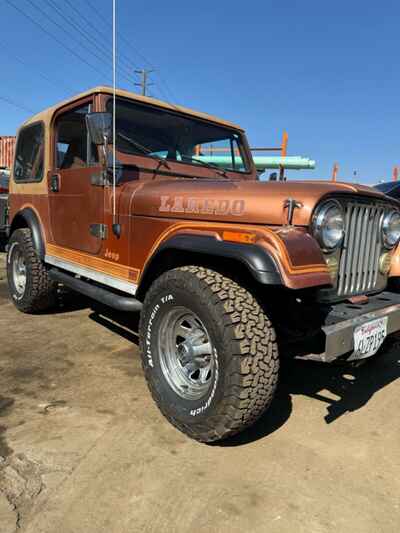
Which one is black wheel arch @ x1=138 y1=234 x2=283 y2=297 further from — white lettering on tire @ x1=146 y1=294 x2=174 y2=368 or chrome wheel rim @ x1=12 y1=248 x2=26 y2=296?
chrome wheel rim @ x1=12 y1=248 x2=26 y2=296

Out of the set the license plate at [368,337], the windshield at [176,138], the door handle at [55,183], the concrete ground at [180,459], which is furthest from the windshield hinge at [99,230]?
the license plate at [368,337]

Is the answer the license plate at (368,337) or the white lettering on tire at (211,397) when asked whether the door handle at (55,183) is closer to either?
the white lettering on tire at (211,397)

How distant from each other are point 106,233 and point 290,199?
1.59m

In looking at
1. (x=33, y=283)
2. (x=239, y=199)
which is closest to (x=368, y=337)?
(x=239, y=199)

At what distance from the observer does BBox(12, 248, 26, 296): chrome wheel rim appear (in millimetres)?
4627

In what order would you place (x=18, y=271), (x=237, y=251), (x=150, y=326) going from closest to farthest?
(x=237, y=251)
(x=150, y=326)
(x=18, y=271)

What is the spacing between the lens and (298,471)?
2.05 metres

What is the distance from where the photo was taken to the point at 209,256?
2332 millimetres

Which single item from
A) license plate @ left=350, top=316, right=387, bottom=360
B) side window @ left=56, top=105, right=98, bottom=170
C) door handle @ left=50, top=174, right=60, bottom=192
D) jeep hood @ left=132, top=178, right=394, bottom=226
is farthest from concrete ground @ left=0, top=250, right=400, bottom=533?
side window @ left=56, top=105, right=98, bottom=170

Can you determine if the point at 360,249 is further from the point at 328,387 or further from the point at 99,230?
the point at 99,230

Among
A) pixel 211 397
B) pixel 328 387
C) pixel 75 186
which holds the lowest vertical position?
pixel 328 387

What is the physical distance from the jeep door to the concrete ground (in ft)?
3.46

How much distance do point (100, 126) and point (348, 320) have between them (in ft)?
6.66

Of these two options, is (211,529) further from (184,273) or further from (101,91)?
(101,91)
